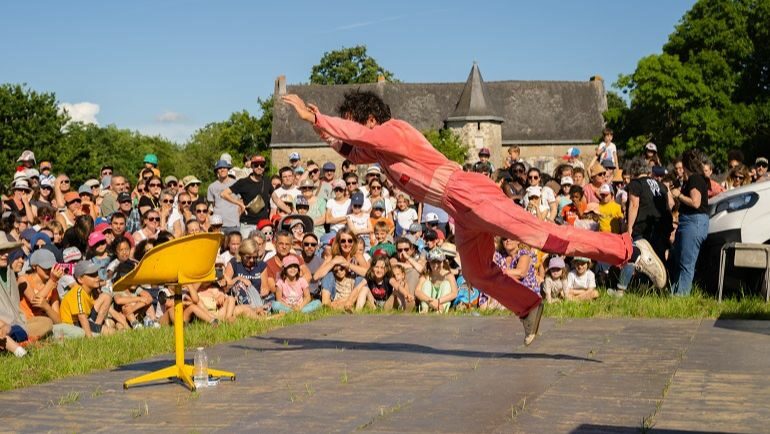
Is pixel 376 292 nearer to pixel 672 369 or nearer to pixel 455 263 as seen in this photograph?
pixel 455 263

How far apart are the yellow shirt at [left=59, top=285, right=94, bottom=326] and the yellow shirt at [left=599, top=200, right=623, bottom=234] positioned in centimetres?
688

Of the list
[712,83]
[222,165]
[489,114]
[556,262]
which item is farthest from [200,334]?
[489,114]

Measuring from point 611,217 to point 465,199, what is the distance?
24.5 feet

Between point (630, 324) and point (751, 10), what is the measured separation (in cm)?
5626

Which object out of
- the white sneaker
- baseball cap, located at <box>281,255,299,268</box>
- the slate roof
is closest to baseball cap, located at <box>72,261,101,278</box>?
baseball cap, located at <box>281,255,299,268</box>

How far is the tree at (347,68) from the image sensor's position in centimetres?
9781

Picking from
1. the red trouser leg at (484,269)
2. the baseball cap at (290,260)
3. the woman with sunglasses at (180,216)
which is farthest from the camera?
the woman with sunglasses at (180,216)

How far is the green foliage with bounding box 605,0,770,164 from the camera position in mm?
60469

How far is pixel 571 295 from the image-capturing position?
44.4 ft

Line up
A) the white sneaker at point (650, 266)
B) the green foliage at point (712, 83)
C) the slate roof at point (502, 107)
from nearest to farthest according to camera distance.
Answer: the white sneaker at point (650, 266), the green foliage at point (712, 83), the slate roof at point (502, 107)

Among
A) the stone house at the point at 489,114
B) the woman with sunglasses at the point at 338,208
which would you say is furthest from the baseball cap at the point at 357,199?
the stone house at the point at 489,114

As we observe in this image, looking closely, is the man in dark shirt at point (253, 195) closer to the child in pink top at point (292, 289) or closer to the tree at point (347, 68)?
the child in pink top at point (292, 289)

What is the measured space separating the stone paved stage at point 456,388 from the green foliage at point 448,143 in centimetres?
6395

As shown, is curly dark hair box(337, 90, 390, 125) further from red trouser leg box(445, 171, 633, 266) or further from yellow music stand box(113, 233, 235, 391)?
yellow music stand box(113, 233, 235, 391)
